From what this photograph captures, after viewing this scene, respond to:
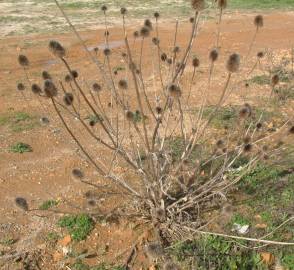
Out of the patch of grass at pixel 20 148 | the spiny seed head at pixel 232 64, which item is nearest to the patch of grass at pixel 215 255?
the spiny seed head at pixel 232 64

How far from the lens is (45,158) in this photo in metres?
7.80

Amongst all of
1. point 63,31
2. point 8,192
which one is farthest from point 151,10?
point 8,192

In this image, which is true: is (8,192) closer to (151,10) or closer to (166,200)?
(166,200)

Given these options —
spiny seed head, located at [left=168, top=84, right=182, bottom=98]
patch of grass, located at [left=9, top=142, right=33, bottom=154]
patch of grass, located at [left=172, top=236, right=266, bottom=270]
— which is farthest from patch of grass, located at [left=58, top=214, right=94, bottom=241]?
patch of grass, located at [left=9, top=142, right=33, bottom=154]

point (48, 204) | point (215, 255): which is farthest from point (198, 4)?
point (48, 204)

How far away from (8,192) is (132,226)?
78.8 inches

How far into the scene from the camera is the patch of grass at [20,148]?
8.09 m

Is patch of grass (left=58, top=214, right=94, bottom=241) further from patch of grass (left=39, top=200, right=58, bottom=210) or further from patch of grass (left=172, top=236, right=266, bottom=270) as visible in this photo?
patch of grass (left=172, top=236, right=266, bottom=270)

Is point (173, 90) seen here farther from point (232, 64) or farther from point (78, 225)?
point (78, 225)

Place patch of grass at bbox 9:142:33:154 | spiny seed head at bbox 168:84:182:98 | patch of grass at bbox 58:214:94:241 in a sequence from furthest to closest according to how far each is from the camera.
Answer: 1. patch of grass at bbox 9:142:33:154
2. patch of grass at bbox 58:214:94:241
3. spiny seed head at bbox 168:84:182:98

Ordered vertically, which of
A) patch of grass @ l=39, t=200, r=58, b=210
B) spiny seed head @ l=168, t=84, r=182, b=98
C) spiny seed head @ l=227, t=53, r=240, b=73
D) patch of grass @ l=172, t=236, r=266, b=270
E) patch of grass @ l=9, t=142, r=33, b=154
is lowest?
patch of grass @ l=9, t=142, r=33, b=154

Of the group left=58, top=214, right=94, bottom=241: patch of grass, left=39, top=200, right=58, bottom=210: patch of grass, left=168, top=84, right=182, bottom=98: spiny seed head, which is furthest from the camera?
left=39, top=200, right=58, bottom=210: patch of grass

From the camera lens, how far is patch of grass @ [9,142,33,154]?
8.09m

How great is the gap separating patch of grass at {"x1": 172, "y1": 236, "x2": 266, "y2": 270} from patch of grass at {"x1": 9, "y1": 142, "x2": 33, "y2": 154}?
3.73m
